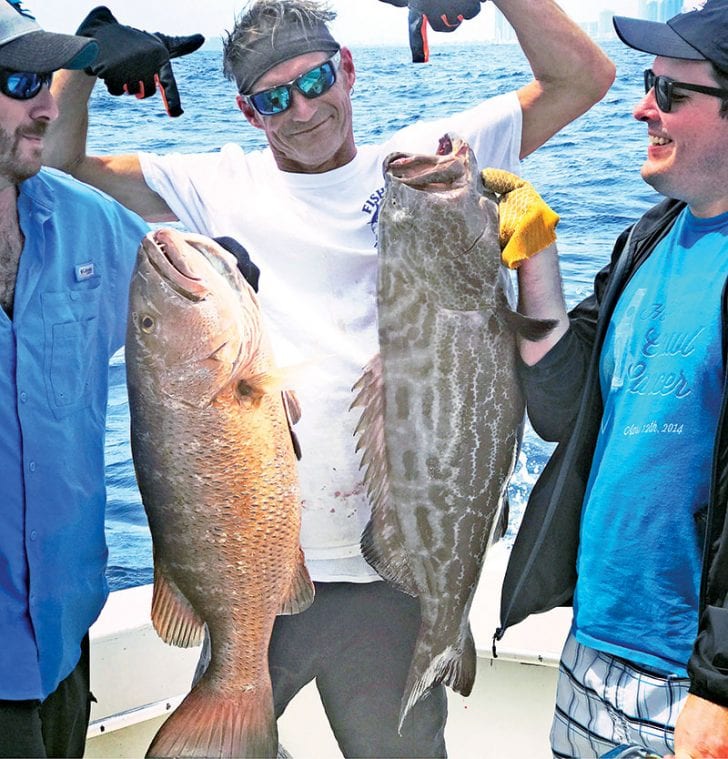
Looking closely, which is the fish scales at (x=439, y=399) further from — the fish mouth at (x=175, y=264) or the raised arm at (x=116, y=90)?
the raised arm at (x=116, y=90)

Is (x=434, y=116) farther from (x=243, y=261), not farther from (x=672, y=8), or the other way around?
(x=243, y=261)

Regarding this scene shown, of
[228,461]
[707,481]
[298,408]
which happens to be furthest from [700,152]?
[228,461]

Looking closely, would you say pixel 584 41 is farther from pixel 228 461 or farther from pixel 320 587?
pixel 320 587

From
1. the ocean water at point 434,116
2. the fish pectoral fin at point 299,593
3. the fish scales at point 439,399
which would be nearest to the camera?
the fish scales at point 439,399

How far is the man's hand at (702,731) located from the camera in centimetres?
216

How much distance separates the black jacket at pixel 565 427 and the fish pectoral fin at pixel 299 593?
23.0 inches

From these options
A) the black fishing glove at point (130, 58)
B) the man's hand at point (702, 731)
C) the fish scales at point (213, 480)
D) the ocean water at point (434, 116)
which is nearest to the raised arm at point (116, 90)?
the black fishing glove at point (130, 58)

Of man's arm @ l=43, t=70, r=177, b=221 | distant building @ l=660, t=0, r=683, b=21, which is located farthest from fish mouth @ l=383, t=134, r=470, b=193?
man's arm @ l=43, t=70, r=177, b=221

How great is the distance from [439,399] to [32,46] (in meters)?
1.39

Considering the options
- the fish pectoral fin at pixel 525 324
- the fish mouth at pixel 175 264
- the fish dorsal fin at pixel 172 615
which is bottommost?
the fish dorsal fin at pixel 172 615

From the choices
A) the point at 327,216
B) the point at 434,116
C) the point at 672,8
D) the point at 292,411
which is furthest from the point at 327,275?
the point at 434,116

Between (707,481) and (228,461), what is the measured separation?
1.18 meters

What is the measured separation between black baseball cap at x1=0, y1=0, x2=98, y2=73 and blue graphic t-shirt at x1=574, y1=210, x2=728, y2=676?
5.22 feet

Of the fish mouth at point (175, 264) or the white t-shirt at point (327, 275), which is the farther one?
the white t-shirt at point (327, 275)
